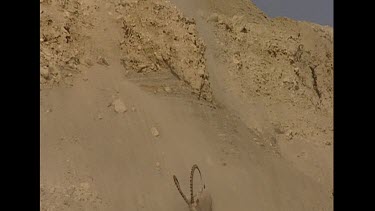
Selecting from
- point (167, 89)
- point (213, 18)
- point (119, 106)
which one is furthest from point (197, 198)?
point (213, 18)

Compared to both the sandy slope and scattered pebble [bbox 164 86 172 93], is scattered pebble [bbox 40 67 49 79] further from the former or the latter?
scattered pebble [bbox 164 86 172 93]

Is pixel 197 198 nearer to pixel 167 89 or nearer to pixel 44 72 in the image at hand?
pixel 167 89

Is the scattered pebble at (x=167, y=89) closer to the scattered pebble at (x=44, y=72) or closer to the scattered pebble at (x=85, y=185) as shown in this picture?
the scattered pebble at (x=44, y=72)

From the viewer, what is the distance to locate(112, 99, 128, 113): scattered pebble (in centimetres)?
1019

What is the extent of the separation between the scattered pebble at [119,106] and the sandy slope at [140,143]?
8cm

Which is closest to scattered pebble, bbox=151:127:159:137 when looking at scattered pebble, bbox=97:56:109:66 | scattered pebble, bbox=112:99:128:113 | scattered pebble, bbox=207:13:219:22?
scattered pebble, bbox=112:99:128:113

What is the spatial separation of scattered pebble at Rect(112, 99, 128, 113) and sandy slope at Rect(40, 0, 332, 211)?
8cm

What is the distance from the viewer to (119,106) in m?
10.2
